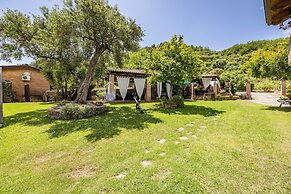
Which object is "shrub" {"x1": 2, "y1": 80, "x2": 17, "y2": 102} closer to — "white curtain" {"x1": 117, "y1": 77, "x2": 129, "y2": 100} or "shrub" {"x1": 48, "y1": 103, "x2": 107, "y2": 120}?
"white curtain" {"x1": 117, "y1": 77, "x2": 129, "y2": 100}

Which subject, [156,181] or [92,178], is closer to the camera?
[156,181]

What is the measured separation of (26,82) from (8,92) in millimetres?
2292

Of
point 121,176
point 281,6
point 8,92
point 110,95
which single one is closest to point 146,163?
point 121,176

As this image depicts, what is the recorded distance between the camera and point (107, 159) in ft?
13.6

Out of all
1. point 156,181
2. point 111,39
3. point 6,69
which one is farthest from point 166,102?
point 6,69

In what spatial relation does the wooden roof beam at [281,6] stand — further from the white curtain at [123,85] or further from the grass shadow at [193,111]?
the white curtain at [123,85]

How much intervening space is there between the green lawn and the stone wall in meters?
15.9

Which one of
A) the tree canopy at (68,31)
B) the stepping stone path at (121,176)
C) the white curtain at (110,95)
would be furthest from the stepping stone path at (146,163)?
the white curtain at (110,95)

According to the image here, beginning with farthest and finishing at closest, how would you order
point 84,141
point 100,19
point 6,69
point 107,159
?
point 6,69 < point 100,19 < point 84,141 < point 107,159

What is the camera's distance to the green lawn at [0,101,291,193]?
9.92 feet

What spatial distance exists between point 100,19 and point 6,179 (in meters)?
8.13

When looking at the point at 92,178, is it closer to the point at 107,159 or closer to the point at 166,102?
the point at 107,159

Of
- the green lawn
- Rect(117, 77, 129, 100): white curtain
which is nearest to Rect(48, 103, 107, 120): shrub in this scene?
the green lawn

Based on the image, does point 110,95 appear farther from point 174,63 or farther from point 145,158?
point 145,158
